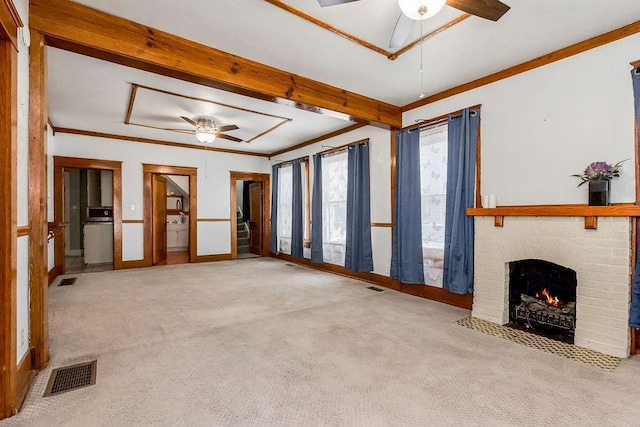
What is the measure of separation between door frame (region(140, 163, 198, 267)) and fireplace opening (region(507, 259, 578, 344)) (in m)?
6.19

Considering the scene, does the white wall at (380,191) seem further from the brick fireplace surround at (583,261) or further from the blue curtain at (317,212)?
the brick fireplace surround at (583,261)

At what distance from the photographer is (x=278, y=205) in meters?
7.52

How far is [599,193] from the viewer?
2.56 metres

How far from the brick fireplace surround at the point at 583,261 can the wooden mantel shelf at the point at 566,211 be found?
0.10ft

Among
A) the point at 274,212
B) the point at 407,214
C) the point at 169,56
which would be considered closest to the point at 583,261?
the point at 407,214

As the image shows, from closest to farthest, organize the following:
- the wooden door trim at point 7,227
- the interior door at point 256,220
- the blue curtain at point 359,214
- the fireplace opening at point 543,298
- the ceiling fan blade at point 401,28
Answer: the wooden door trim at point 7,227 → the ceiling fan blade at point 401,28 → the fireplace opening at point 543,298 → the blue curtain at point 359,214 → the interior door at point 256,220

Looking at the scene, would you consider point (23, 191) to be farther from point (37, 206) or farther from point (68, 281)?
point (68, 281)

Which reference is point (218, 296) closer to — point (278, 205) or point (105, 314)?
point (105, 314)

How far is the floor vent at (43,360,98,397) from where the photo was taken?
195cm

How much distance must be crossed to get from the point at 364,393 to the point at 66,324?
301 centimetres

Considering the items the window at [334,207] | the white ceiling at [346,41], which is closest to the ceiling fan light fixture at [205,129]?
the white ceiling at [346,41]

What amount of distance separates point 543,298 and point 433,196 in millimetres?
1655

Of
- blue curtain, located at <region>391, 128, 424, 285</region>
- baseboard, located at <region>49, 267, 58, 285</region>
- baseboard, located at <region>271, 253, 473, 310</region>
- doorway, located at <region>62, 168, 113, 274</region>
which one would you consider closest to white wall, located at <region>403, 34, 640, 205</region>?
blue curtain, located at <region>391, 128, 424, 285</region>

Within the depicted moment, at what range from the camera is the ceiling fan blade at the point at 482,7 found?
1851mm
